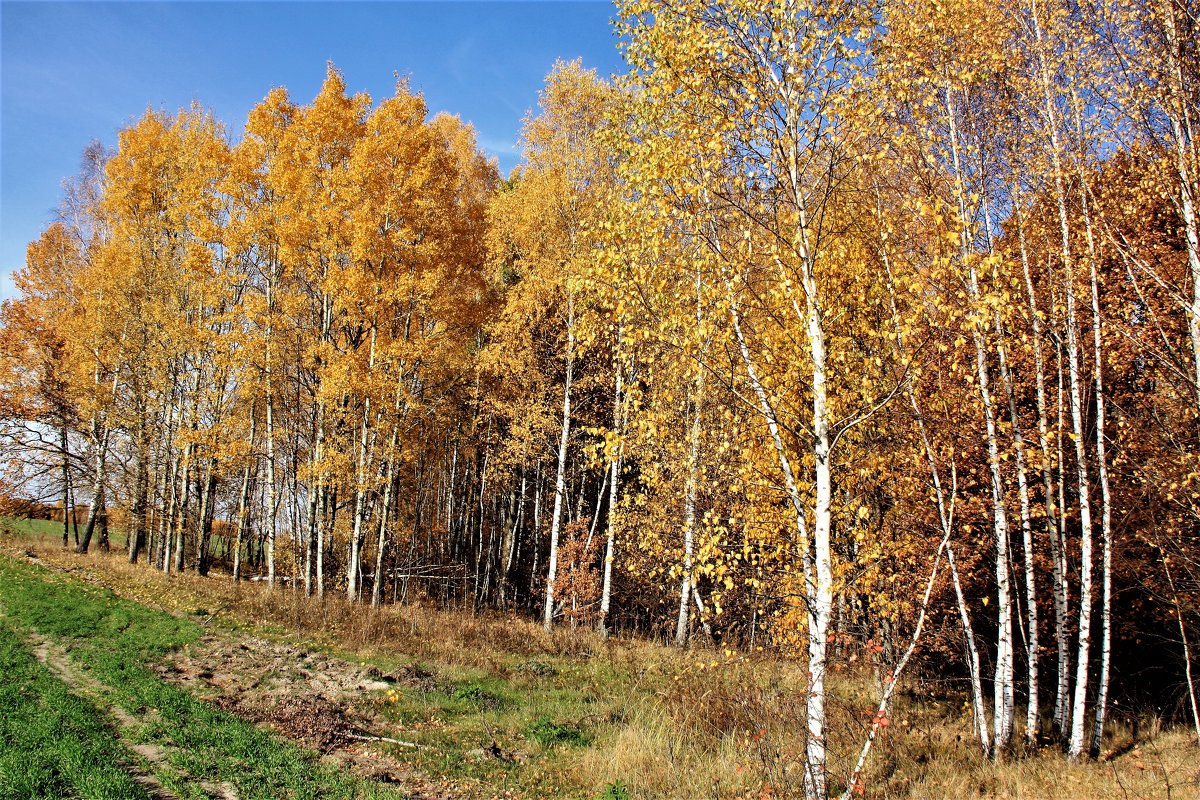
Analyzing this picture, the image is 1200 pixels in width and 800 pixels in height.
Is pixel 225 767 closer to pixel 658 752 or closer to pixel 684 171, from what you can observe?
pixel 658 752

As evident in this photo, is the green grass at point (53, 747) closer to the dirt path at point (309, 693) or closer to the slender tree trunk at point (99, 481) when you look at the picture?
the dirt path at point (309, 693)

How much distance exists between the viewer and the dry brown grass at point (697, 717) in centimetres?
735

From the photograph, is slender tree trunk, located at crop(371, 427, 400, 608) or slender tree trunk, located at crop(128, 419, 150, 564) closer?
slender tree trunk, located at crop(371, 427, 400, 608)

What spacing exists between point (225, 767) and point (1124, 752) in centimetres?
1171

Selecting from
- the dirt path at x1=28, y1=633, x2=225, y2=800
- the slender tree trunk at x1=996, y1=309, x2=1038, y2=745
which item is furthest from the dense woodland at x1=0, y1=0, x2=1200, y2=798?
the dirt path at x1=28, y1=633, x2=225, y2=800

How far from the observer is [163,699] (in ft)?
28.5

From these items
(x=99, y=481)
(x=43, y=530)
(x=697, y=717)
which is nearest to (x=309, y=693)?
(x=697, y=717)

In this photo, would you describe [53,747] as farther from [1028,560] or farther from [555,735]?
[1028,560]

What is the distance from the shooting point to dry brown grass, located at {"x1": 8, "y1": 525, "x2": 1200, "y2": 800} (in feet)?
24.1

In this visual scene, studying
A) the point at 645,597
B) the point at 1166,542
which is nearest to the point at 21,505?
the point at 645,597

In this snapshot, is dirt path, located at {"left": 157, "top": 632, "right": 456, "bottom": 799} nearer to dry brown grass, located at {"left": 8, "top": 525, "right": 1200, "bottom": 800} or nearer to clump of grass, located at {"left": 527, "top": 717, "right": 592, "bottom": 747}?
dry brown grass, located at {"left": 8, "top": 525, "right": 1200, "bottom": 800}

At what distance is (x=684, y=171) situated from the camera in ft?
21.0

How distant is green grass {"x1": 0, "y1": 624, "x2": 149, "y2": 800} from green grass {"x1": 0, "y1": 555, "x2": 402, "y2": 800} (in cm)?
22

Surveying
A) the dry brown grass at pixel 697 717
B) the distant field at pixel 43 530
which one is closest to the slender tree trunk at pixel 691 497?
the dry brown grass at pixel 697 717
